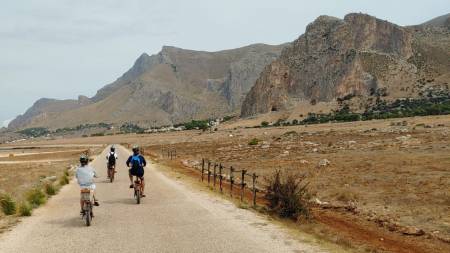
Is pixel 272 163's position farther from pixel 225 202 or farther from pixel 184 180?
pixel 225 202

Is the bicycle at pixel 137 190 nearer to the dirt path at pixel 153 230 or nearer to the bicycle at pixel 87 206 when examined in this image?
the dirt path at pixel 153 230

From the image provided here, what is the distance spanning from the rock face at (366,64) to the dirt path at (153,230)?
14099cm

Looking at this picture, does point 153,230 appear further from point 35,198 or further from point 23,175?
point 23,175

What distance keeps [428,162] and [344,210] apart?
10.9m

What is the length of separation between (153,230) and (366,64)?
559ft

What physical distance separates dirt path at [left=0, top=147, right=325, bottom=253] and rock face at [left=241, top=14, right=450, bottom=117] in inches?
5551

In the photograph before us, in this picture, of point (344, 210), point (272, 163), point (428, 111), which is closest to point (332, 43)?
point (428, 111)

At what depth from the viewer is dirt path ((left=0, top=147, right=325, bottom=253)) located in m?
10.8

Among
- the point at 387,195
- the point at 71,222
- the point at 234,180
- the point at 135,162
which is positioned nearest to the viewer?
the point at 71,222

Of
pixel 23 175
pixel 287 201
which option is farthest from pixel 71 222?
pixel 23 175

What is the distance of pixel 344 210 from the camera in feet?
60.0

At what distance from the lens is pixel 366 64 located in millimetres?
173500

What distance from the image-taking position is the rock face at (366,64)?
158m

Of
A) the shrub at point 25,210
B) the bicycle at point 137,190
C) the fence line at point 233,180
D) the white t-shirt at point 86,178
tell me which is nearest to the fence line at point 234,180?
the fence line at point 233,180
